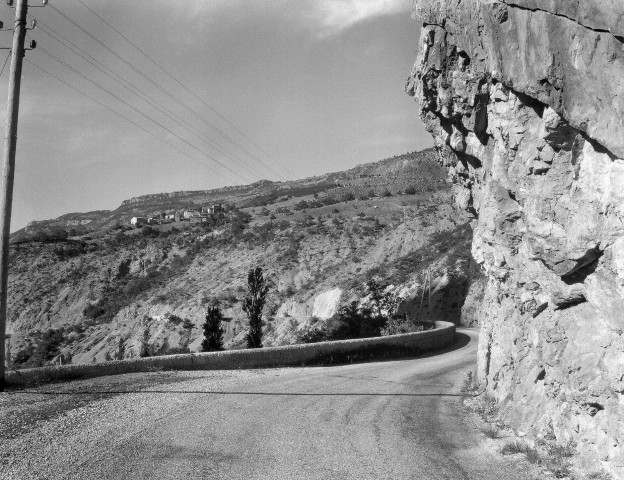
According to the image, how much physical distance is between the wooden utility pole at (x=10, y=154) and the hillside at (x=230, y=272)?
82.4ft

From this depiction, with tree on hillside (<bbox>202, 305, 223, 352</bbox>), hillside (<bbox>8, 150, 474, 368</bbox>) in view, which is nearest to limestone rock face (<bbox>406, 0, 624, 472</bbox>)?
tree on hillside (<bbox>202, 305, 223, 352</bbox>)

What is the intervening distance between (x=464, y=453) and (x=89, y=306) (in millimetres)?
61568

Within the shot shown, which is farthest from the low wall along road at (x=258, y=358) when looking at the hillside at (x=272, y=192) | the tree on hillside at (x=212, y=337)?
the hillside at (x=272, y=192)

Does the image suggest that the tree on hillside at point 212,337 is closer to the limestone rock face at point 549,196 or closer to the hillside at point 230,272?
the hillside at point 230,272

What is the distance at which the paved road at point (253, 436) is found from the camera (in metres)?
7.92

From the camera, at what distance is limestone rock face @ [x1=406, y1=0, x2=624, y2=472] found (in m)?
7.24

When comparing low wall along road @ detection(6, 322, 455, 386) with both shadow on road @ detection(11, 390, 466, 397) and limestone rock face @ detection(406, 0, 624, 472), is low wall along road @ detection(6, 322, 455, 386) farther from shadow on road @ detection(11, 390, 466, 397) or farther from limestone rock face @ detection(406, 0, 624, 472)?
limestone rock face @ detection(406, 0, 624, 472)

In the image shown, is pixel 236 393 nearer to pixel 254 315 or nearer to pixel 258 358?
pixel 258 358

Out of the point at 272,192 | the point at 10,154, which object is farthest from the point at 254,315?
the point at 272,192

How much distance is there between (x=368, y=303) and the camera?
40.7 meters

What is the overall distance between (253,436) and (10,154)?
29.4ft

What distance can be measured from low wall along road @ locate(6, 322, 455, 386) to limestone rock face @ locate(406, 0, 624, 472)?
8.07m

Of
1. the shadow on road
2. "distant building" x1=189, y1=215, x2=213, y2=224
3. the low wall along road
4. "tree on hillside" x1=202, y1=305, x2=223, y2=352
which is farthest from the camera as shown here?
"distant building" x1=189, y1=215, x2=213, y2=224

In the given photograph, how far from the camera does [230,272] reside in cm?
6116
